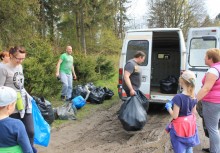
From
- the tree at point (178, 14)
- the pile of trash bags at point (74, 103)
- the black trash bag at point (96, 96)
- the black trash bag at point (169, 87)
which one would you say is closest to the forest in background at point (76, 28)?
the tree at point (178, 14)

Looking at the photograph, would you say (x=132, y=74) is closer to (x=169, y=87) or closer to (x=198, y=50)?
(x=198, y=50)

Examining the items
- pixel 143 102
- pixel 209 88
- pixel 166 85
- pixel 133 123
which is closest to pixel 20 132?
pixel 209 88

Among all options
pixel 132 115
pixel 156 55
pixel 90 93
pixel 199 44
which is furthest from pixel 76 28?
pixel 132 115

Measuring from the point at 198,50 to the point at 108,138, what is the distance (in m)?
3.62

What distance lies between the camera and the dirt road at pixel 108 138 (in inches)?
200

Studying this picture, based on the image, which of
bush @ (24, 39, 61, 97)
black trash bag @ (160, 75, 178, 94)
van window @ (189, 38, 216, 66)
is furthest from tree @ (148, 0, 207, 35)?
van window @ (189, 38, 216, 66)

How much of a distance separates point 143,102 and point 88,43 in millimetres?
24618

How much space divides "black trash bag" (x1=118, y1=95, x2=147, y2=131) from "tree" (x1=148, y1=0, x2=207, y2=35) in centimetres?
2700

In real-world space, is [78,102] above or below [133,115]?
below

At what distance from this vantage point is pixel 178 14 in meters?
31.8

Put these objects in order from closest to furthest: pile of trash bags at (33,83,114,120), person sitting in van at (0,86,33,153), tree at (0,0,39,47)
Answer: person sitting in van at (0,86,33,153) → pile of trash bags at (33,83,114,120) → tree at (0,0,39,47)

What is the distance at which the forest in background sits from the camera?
9359 mm

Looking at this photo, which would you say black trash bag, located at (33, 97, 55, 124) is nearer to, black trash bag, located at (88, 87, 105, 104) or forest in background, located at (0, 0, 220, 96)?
forest in background, located at (0, 0, 220, 96)

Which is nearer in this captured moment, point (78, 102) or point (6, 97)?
point (6, 97)
